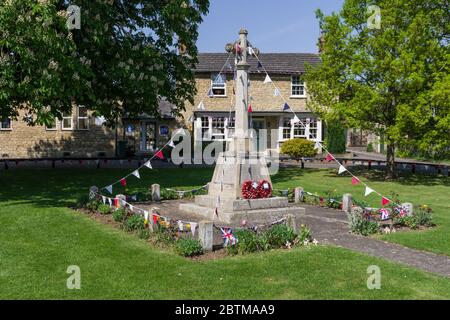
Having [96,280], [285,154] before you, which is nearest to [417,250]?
[96,280]

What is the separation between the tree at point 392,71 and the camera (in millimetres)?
21891

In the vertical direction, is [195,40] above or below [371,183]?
above

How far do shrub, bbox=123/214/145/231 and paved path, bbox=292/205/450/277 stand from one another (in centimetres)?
428

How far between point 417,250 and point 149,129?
1240 inches

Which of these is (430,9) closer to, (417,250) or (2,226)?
(417,250)

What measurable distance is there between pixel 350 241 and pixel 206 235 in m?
3.55

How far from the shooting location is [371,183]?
23906 millimetres

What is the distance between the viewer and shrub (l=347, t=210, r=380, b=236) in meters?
12.1

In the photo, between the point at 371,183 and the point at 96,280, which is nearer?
the point at 96,280

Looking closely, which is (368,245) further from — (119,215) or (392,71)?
(392,71)

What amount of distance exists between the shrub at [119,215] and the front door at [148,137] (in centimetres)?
2705

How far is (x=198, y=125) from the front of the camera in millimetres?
40469

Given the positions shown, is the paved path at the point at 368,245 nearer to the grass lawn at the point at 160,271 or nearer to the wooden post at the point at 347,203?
the grass lawn at the point at 160,271

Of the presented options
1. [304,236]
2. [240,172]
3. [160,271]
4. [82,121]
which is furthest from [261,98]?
[160,271]
